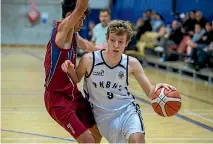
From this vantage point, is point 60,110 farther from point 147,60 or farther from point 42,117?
point 147,60

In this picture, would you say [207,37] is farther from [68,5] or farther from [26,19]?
[26,19]

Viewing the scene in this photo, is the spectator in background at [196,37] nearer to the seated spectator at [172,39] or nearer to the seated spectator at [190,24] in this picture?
the seated spectator at [190,24]

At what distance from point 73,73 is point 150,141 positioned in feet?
9.03

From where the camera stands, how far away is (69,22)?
490 cm

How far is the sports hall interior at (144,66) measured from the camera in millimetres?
8094

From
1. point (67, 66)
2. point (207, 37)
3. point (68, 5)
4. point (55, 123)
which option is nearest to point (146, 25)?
point (207, 37)

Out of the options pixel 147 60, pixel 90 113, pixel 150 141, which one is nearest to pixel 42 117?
pixel 150 141

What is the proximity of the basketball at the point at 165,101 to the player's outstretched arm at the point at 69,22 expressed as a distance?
3.36 ft

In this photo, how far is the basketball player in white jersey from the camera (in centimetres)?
501

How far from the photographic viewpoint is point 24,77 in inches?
591

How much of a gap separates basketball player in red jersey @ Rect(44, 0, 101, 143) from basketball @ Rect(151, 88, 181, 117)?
0.66 m

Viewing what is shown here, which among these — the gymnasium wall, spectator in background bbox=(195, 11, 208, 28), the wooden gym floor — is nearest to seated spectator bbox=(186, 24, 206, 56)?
spectator in background bbox=(195, 11, 208, 28)

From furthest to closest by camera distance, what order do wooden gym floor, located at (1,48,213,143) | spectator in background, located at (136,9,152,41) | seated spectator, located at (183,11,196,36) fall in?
1. spectator in background, located at (136,9,152,41)
2. seated spectator, located at (183,11,196,36)
3. wooden gym floor, located at (1,48,213,143)

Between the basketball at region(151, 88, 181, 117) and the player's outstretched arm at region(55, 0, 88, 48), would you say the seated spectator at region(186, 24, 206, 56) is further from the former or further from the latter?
the player's outstretched arm at region(55, 0, 88, 48)
